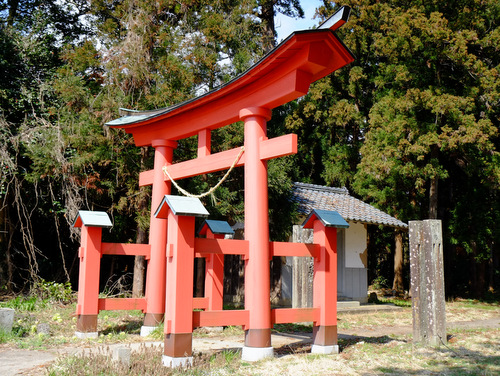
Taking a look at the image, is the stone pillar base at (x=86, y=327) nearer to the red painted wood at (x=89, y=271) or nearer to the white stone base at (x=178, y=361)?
the red painted wood at (x=89, y=271)

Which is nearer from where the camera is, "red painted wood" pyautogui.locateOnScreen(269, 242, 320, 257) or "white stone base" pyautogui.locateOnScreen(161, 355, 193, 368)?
"white stone base" pyautogui.locateOnScreen(161, 355, 193, 368)

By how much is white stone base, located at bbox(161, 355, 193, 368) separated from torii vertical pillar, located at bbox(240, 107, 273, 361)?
Result: 865 mm

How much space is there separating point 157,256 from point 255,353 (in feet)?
11.0

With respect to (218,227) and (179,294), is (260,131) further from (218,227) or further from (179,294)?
(179,294)

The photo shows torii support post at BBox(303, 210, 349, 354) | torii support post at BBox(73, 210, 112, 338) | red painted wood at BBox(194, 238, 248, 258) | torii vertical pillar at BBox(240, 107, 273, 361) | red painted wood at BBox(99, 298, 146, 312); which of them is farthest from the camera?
red painted wood at BBox(99, 298, 146, 312)

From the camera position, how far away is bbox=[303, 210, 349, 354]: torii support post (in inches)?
265

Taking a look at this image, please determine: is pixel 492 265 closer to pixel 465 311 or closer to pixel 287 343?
pixel 465 311

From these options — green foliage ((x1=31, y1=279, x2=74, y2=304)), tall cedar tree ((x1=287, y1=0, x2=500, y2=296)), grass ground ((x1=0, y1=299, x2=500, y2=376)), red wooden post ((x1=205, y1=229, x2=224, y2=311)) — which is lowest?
grass ground ((x1=0, y1=299, x2=500, y2=376))

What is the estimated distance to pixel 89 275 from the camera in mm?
8117

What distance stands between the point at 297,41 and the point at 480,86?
10.3m

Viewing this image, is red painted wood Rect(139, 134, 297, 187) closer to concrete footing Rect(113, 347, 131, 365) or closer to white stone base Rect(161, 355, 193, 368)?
white stone base Rect(161, 355, 193, 368)

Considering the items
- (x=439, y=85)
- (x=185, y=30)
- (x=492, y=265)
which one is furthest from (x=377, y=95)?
(x=492, y=265)

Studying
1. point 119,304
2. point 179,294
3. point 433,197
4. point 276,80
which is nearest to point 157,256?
point 119,304

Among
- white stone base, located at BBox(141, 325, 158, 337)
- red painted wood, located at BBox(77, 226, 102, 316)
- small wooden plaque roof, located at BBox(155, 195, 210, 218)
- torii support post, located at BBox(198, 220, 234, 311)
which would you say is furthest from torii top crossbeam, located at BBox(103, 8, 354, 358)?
white stone base, located at BBox(141, 325, 158, 337)
